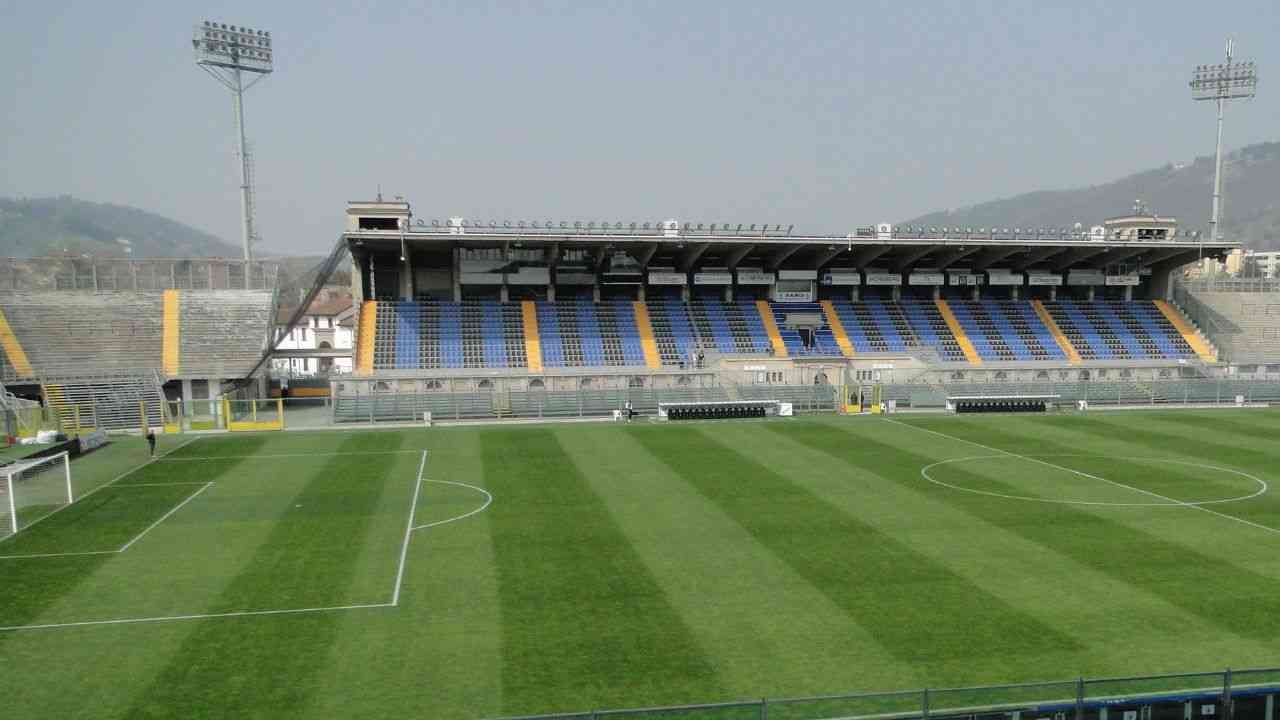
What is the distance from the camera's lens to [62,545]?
1756 cm

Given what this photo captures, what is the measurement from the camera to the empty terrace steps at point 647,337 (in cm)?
4315

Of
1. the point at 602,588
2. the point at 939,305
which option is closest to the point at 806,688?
the point at 602,588

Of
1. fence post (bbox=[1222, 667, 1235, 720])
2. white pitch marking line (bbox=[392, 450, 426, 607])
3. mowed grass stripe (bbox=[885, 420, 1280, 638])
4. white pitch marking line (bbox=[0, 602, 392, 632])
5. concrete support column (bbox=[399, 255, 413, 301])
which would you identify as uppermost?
concrete support column (bbox=[399, 255, 413, 301])

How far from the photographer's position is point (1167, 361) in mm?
46781

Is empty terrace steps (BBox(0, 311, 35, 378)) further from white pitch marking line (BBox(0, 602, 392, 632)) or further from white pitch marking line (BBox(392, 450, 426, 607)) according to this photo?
white pitch marking line (BBox(0, 602, 392, 632))

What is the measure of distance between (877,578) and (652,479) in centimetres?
935

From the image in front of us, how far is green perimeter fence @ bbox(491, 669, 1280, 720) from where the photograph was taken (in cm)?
877

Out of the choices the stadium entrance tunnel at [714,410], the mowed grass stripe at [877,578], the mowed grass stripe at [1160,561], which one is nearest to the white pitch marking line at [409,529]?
the mowed grass stripe at [877,578]

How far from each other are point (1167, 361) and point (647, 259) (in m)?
29.6

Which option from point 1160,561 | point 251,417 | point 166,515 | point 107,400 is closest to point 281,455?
point 251,417

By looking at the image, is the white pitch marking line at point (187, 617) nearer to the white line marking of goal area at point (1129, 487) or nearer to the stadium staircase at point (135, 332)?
the white line marking of goal area at point (1129, 487)

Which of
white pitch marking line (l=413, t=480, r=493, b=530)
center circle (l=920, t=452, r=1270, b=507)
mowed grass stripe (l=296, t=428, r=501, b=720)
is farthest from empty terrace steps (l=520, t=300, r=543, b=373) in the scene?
mowed grass stripe (l=296, t=428, r=501, b=720)

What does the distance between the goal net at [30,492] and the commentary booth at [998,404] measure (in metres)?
32.6

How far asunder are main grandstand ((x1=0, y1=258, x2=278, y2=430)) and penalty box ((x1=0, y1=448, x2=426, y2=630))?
43.5 feet
